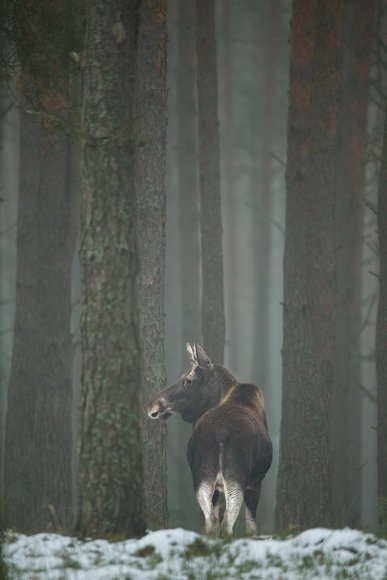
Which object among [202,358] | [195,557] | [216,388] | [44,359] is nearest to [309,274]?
[216,388]

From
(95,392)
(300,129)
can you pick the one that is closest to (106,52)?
(95,392)

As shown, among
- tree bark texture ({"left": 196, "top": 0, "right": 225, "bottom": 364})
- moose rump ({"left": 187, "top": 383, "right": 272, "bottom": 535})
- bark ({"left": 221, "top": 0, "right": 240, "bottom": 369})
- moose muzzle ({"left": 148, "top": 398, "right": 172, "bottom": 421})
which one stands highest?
bark ({"left": 221, "top": 0, "right": 240, "bottom": 369})

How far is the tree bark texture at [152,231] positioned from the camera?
1238cm

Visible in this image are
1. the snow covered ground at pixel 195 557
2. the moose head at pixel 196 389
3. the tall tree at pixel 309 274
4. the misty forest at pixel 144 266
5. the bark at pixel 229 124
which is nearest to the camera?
the snow covered ground at pixel 195 557

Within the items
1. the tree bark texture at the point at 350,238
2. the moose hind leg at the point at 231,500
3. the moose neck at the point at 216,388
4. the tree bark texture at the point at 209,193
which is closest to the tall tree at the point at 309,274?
the moose neck at the point at 216,388

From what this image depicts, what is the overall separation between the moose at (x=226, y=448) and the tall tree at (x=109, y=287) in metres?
1.94

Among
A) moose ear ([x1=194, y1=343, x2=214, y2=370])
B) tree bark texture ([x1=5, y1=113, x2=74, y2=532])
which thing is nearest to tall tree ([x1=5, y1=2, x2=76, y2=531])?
tree bark texture ([x1=5, y1=113, x2=74, y2=532])

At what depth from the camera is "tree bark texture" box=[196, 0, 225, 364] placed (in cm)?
1767

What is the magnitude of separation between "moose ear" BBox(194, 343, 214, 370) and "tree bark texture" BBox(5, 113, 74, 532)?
3.95 m

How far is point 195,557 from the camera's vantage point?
750cm

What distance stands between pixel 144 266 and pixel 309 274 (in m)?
3.28

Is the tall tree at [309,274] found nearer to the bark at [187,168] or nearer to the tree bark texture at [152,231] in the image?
the tree bark texture at [152,231]

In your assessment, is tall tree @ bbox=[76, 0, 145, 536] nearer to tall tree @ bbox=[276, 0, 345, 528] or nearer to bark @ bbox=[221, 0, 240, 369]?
tall tree @ bbox=[276, 0, 345, 528]

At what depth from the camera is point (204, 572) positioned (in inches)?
279
